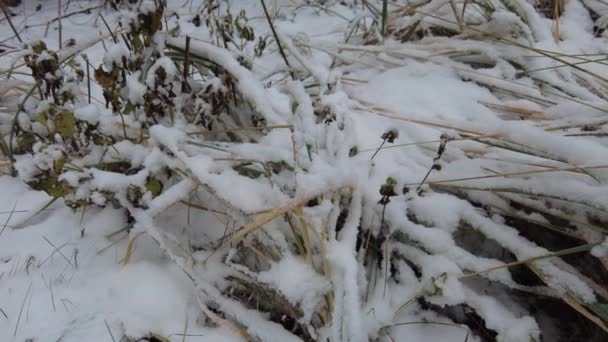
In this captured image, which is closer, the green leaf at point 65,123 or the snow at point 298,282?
the snow at point 298,282

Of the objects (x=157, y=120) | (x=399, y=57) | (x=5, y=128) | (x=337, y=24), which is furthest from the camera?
(x=337, y=24)

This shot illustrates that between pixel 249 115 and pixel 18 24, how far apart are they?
5.70 ft

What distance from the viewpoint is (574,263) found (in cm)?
83

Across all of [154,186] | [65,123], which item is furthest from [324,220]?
[65,123]

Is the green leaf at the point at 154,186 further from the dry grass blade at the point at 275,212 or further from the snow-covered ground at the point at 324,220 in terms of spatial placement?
the dry grass blade at the point at 275,212

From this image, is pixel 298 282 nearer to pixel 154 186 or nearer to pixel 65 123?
pixel 154 186

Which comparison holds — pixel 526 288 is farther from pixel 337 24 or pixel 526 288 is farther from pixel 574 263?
pixel 337 24

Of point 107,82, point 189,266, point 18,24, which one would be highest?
point 18,24

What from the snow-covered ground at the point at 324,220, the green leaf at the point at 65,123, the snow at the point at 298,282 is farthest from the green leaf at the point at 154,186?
the snow at the point at 298,282

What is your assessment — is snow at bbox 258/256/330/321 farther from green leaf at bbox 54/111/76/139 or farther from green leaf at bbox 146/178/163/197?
green leaf at bbox 54/111/76/139

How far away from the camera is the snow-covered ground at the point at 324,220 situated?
74 centimetres

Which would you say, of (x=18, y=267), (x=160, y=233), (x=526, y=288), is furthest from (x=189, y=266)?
(x=526, y=288)

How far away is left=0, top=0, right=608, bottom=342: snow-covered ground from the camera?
0.74 meters

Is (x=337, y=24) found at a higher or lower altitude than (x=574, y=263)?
higher
